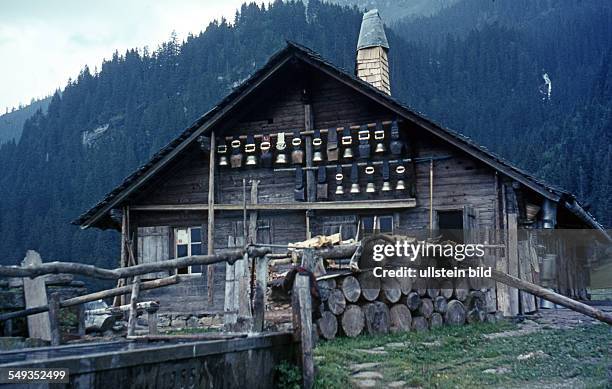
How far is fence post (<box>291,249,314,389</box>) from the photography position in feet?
26.8

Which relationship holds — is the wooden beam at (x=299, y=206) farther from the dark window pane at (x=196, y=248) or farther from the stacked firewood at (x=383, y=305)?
the stacked firewood at (x=383, y=305)

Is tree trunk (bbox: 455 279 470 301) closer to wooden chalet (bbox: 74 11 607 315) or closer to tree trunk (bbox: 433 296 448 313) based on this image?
tree trunk (bbox: 433 296 448 313)

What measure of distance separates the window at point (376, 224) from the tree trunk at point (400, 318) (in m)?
5.45

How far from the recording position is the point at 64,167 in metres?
84.9

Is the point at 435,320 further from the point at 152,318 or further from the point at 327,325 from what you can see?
the point at 152,318

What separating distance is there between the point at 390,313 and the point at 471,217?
17.1 feet

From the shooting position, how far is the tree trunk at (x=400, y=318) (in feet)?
43.1

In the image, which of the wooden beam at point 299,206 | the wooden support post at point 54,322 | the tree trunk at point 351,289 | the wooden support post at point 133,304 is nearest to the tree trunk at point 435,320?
the tree trunk at point 351,289

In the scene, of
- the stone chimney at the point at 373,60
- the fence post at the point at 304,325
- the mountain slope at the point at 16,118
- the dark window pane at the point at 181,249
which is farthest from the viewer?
the mountain slope at the point at 16,118

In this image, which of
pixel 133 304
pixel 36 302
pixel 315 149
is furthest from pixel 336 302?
pixel 315 149

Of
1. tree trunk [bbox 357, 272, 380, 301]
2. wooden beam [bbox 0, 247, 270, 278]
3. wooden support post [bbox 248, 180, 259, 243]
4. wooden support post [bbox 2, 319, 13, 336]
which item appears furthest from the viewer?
wooden support post [bbox 248, 180, 259, 243]

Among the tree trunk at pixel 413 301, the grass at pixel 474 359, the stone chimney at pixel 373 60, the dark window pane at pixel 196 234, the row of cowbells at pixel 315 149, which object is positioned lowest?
the grass at pixel 474 359

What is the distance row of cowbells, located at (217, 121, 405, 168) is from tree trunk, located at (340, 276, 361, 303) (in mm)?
5905

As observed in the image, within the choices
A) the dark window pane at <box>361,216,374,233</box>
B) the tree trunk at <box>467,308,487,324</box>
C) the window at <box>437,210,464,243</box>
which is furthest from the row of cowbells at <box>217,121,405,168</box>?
the tree trunk at <box>467,308,487,324</box>
